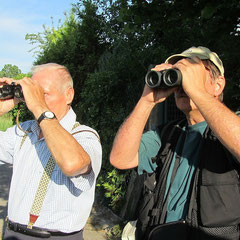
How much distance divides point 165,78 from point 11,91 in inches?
43.8

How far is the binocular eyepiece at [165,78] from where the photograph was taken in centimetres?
166

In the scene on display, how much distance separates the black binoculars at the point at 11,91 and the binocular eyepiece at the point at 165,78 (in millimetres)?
877

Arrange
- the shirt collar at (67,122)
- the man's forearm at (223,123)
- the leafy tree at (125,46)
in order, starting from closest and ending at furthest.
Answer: the man's forearm at (223,123) → the shirt collar at (67,122) → the leafy tree at (125,46)

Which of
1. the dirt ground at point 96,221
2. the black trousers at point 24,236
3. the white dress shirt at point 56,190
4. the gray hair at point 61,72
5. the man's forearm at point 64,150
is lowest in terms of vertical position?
the dirt ground at point 96,221

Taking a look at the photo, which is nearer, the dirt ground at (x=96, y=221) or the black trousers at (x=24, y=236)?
the black trousers at (x=24, y=236)

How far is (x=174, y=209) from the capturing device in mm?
1767

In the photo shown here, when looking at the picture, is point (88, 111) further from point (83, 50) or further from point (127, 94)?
point (83, 50)

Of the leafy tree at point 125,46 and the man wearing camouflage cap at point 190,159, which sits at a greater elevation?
the leafy tree at point 125,46

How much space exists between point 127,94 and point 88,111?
1.18 m

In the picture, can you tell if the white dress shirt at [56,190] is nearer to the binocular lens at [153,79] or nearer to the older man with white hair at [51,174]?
the older man with white hair at [51,174]

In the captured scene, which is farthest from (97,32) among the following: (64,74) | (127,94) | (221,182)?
(221,182)

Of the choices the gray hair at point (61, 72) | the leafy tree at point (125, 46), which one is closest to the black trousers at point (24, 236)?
the gray hair at point (61, 72)

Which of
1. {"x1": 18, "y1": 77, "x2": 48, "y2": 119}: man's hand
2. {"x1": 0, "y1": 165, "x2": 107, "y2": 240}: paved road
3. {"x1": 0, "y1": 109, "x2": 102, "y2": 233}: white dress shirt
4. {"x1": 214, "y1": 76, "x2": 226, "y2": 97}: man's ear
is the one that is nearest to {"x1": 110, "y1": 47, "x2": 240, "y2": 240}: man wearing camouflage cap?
{"x1": 214, "y1": 76, "x2": 226, "y2": 97}: man's ear

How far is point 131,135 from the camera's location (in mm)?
1985
